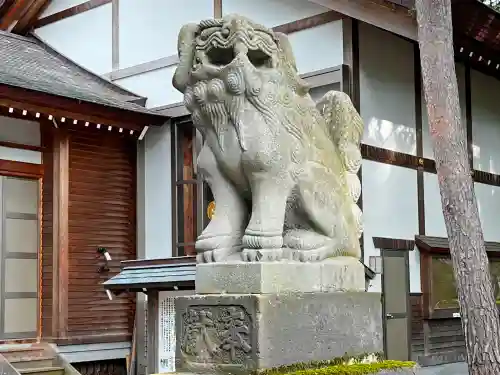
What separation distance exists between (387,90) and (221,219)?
6.36m

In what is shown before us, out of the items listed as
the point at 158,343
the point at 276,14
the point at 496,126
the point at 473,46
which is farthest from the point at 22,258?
the point at 496,126

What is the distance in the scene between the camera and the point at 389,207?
31.6 ft

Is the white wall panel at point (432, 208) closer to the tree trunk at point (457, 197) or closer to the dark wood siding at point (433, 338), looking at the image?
the dark wood siding at point (433, 338)

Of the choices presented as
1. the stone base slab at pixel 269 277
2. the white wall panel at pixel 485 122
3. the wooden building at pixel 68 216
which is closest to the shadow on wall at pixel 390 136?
the white wall panel at pixel 485 122

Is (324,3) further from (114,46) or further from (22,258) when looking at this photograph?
(22,258)

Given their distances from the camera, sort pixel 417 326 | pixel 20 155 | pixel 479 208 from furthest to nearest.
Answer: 1. pixel 479 208
2. pixel 20 155
3. pixel 417 326

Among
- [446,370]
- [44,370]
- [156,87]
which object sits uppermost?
[156,87]

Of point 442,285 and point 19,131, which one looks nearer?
point 19,131

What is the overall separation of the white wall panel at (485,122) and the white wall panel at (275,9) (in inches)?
137

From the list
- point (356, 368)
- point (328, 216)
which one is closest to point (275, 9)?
point (328, 216)

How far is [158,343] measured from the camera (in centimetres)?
876

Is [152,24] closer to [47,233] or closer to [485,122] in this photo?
[47,233]

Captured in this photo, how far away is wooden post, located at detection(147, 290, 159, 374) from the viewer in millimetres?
8727

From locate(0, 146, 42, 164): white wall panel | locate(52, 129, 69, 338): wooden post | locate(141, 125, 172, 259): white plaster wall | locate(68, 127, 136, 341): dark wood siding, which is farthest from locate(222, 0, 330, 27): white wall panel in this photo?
locate(0, 146, 42, 164): white wall panel
